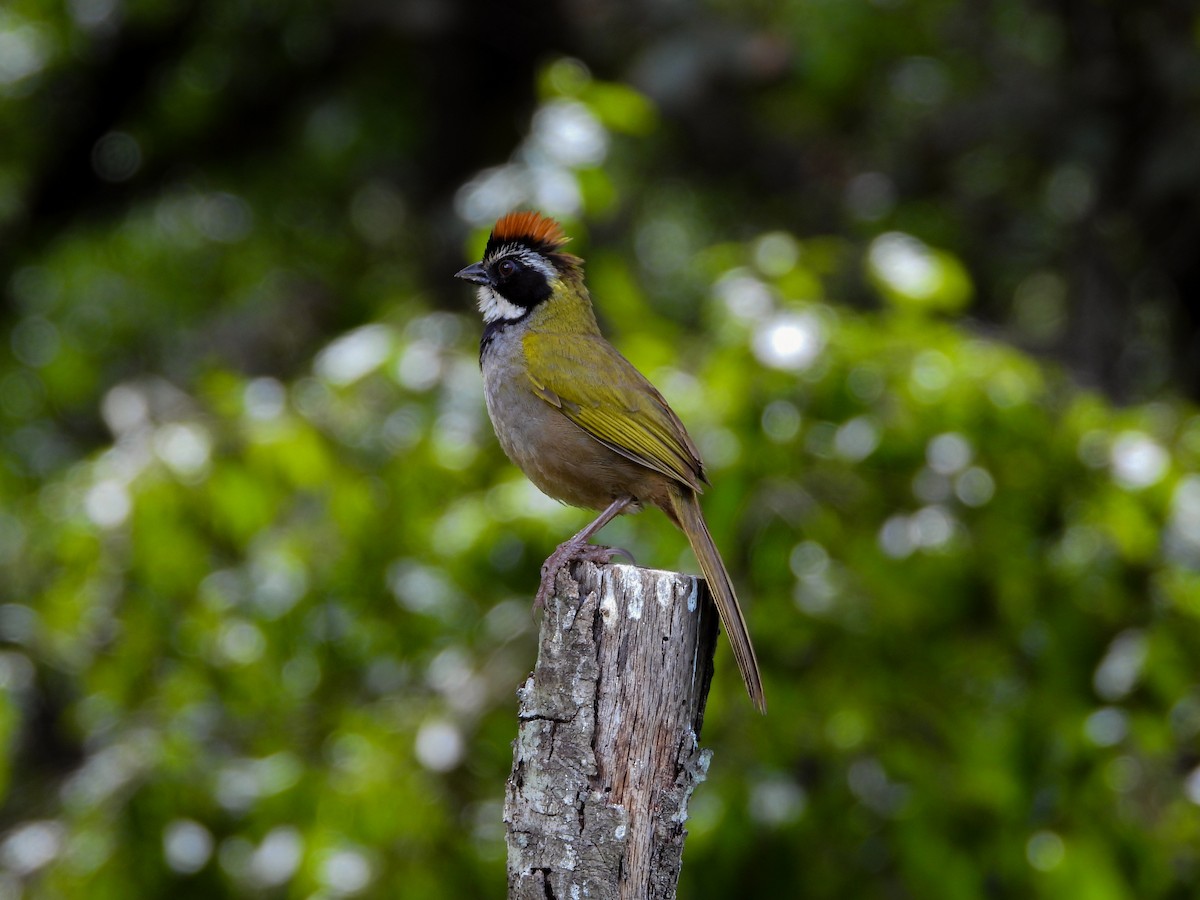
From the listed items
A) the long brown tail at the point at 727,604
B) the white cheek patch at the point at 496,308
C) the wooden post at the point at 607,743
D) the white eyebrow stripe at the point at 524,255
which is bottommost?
the wooden post at the point at 607,743

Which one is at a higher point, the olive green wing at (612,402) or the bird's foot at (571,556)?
the olive green wing at (612,402)

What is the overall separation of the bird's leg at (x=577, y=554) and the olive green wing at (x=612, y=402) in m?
0.20

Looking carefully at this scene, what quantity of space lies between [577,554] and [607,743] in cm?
79

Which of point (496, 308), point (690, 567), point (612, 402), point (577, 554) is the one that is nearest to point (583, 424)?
point (612, 402)

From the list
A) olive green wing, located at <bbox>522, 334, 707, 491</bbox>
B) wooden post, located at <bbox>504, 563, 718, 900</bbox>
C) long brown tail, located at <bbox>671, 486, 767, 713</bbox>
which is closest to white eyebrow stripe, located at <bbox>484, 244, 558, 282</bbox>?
olive green wing, located at <bbox>522, 334, 707, 491</bbox>

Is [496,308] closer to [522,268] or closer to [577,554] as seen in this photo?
[522,268]

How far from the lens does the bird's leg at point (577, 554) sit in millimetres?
3312

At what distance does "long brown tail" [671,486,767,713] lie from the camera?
325 cm

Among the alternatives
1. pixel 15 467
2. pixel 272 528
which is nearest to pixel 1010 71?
pixel 272 528

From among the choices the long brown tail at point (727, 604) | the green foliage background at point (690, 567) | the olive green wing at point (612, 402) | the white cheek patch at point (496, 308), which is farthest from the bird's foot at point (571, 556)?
the white cheek patch at point (496, 308)

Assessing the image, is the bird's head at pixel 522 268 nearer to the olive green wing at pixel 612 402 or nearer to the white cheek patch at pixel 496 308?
the white cheek patch at pixel 496 308

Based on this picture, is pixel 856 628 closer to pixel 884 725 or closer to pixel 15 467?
pixel 884 725

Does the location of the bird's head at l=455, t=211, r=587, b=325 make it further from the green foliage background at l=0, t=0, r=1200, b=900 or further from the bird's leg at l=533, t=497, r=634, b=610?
the bird's leg at l=533, t=497, r=634, b=610

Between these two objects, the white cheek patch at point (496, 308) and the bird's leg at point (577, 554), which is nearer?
the bird's leg at point (577, 554)
